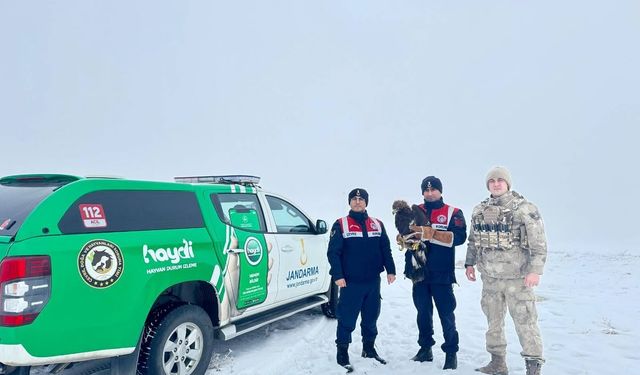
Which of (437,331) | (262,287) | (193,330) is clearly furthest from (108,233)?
(437,331)

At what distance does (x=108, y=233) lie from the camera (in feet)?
9.75

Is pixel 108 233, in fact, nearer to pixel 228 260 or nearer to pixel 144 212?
pixel 144 212

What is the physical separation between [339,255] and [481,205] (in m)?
1.59

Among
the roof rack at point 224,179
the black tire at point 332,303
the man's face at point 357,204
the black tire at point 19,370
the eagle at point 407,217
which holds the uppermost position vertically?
the roof rack at point 224,179

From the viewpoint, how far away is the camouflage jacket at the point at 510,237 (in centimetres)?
373

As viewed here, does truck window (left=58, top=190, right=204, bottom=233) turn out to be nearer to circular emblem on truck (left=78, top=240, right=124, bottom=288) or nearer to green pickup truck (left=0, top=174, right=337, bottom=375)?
green pickup truck (left=0, top=174, right=337, bottom=375)

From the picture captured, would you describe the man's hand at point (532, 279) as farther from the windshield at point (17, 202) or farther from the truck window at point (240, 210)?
the windshield at point (17, 202)

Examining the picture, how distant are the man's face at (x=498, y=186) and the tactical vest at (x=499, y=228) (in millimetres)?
132

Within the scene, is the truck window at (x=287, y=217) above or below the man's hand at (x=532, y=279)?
above

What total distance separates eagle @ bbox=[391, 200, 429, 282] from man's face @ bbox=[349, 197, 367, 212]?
41 centimetres

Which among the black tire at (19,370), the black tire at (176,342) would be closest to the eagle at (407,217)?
the black tire at (176,342)

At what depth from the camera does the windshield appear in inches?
104

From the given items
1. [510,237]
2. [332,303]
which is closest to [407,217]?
[510,237]

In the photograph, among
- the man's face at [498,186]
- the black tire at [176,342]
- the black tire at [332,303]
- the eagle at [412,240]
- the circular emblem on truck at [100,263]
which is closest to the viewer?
the circular emblem on truck at [100,263]
